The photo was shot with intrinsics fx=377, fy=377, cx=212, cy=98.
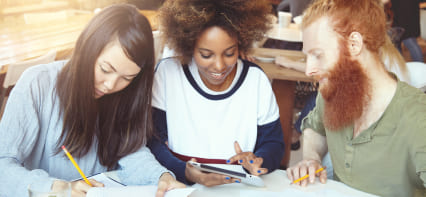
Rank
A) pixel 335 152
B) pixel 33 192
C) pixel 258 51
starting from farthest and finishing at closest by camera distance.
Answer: pixel 258 51, pixel 335 152, pixel 33 192

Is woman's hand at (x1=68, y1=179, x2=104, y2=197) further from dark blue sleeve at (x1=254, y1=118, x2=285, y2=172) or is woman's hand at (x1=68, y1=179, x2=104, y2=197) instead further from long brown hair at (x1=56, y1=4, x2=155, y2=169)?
dark blue sleeve at (x1=254, y1=118, x2=285, y2=172)

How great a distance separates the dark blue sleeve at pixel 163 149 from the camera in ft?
4.87

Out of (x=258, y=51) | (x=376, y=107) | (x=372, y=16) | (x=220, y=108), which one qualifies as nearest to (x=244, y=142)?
(x=220, y=108)

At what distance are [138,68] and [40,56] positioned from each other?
1577 mm

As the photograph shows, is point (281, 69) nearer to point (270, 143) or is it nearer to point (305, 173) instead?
point (270, 143)

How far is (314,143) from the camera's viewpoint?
1647 millimetres

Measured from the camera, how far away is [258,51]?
10.6ft

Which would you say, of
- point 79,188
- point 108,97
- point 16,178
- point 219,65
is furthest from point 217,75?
point 16,178

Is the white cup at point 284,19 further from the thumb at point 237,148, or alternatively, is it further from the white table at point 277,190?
the white table at point 277,190

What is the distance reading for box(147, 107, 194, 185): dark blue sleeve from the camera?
4.87 feet

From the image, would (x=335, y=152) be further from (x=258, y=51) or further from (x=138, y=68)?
(x=258, y=51)

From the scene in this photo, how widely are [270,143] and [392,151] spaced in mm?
506

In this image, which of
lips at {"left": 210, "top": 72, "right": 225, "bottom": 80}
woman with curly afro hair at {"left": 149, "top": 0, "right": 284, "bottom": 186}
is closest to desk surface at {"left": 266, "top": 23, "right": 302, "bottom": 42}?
woman with curly afro hair at {"left": 149, "top": 0, "right": 284, "bottom": 186}

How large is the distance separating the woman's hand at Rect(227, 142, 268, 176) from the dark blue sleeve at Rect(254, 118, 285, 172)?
7 centimetres
